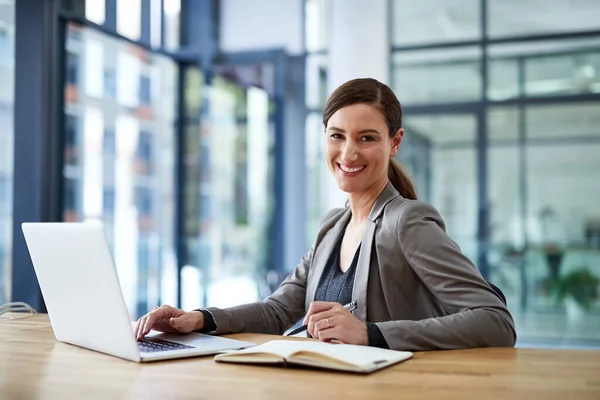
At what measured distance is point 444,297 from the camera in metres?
1.92

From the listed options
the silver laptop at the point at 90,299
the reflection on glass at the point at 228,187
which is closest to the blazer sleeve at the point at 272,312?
the silver laptop at the point at 90,299

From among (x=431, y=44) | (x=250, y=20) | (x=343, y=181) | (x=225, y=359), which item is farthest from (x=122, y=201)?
(x=225, y=359)

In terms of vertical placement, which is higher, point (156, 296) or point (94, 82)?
point (94, 82)

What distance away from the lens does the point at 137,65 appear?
19.8 feet

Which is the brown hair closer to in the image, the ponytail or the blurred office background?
the ponytail

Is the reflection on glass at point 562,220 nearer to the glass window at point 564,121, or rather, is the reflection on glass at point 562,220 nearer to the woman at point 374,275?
the glass window at point 564,121

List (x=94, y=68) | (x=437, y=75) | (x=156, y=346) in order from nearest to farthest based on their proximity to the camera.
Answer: (x=156, y=346), (x=94, y=68), (x=437, y=75)

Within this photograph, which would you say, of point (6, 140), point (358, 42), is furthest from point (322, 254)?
point (358, 42)

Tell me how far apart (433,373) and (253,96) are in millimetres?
5045

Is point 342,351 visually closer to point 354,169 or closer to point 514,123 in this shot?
point 354,169

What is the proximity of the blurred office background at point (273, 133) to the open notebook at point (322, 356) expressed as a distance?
297cm

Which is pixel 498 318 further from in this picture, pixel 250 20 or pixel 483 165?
pixel 250 20

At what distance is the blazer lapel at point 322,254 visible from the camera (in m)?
2.34

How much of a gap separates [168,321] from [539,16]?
167 inches
